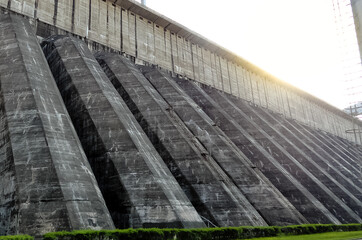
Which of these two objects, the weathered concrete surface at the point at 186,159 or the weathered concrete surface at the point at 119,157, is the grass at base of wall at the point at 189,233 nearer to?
the weathered concrete surface at the point at 119,157

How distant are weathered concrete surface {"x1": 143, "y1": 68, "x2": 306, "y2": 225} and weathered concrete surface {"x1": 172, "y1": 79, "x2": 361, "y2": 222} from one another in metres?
2.62

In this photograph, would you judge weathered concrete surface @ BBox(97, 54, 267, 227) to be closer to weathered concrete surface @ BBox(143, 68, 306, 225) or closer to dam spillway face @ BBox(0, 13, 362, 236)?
dam spillway face @ BBox(0, 13, 362, 236)

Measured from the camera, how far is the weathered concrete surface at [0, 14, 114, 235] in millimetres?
10211

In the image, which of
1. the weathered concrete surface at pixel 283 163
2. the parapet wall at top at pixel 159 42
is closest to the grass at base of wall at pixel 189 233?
the weathered concrete surface at pixel 283 163

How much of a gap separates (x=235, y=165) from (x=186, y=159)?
399 centimetres

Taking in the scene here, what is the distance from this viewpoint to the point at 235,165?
66.7 ft

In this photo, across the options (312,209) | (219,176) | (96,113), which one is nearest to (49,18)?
(96,113)

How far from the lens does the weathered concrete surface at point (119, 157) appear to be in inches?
509

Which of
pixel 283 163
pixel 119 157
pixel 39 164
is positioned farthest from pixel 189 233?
pixel 283 163

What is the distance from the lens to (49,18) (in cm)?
2172

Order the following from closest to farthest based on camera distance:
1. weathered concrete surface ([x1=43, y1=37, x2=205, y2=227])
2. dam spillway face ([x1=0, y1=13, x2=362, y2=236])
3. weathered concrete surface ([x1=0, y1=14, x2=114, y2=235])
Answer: weathered concrete surface ([x1=0, y1=14, x2=114, y2=235]) → dam spillway face ([x1=0, y1=13, x2=362, y2=236]) → weathered concrete surface ([x1=43, y1=37, x2=205, y2=227])

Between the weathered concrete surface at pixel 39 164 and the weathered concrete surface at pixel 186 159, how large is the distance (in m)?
5.63

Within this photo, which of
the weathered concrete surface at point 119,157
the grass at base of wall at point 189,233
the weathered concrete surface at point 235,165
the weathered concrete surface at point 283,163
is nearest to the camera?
the grass at base of wall at point 189,233

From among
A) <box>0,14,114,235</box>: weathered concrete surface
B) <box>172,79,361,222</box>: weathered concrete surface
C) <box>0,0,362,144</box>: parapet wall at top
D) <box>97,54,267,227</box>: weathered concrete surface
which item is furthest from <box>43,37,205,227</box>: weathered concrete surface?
<box>172,79,361,222</box>: weathered concrete surface
